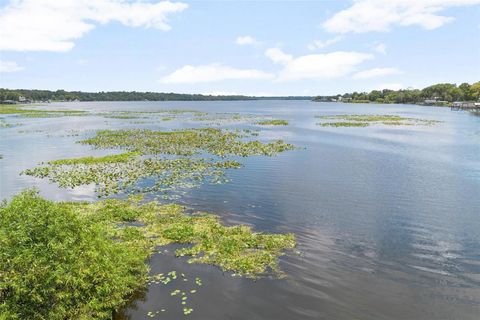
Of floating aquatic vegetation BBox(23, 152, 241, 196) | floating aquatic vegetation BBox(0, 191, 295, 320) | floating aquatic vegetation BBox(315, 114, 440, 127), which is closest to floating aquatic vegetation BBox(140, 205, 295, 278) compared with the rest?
floating aquatic vegetation BBox(0, 191, 295, 320)

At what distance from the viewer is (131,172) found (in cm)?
3900

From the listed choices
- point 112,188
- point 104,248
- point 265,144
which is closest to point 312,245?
point 104,248

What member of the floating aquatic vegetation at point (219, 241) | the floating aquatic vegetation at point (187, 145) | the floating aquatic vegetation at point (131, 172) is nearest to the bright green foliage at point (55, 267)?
the floating aquatic vegetation at point (219, 241)

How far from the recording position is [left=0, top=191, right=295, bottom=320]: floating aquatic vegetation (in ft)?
41.1

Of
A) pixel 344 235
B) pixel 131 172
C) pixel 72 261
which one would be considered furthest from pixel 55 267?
pixel 131 172

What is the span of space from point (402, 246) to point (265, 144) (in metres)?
40.9

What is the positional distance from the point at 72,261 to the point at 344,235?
52.9 ft

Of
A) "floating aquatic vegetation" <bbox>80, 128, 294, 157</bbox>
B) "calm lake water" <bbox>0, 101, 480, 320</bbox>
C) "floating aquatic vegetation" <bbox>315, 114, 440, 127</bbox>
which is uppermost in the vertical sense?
"floating aquatic vegetation" <bbox>315, 114, 440, 127</bbox>

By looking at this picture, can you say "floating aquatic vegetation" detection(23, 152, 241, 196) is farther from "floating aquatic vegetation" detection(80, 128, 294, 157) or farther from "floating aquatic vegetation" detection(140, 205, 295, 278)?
"floating aquatic vegetation" detection(140, 205, 295, 278)

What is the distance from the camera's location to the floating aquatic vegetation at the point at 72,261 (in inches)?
494

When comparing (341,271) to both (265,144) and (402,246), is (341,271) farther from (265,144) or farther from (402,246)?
(265,144)

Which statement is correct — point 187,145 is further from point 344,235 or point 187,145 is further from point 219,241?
point 344,235

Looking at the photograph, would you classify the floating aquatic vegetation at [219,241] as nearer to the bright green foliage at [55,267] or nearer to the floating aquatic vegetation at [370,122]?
the bright green foliage at [55,267]

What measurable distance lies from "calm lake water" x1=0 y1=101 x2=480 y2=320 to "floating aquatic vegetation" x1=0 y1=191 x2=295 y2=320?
0.96 meters
